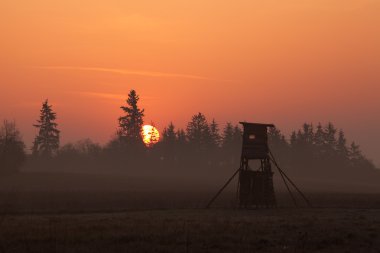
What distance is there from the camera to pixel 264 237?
2014 centimetres

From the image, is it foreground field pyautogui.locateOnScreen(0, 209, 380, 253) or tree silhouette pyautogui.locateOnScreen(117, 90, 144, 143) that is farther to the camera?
tree silhouette pyautogui.locateOnScreen(117, 90, 144, 143)

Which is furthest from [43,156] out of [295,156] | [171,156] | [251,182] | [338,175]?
[251,182]

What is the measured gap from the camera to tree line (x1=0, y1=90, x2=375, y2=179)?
144m

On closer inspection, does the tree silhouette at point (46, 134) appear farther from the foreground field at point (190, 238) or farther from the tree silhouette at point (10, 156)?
the foreground field at point (190, 238)

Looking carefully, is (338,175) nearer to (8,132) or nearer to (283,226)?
(8,132)

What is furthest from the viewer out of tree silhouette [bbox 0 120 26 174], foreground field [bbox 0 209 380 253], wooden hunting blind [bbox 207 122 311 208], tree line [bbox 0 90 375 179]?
tree line [bbox 0 90 375 179]

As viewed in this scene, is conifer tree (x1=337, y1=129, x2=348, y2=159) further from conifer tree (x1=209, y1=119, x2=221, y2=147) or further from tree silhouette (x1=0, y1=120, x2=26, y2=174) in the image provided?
tree silhouette (x1=0, y1=120, x2=26, y2=174)

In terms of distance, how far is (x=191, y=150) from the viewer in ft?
541

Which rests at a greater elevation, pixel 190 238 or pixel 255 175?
pixel 255 175

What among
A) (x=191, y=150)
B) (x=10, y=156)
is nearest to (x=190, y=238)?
(x=10, y=156)

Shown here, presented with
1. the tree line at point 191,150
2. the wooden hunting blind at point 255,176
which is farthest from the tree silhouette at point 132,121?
the wooden hunting blind at point 255,176

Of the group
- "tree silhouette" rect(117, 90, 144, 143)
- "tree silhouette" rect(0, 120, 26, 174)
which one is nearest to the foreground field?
"tree silhouette" rect(0, 120, 26, 174)

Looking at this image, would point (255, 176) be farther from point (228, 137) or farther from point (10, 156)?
point (228, 137)

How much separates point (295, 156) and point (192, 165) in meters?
35.9
